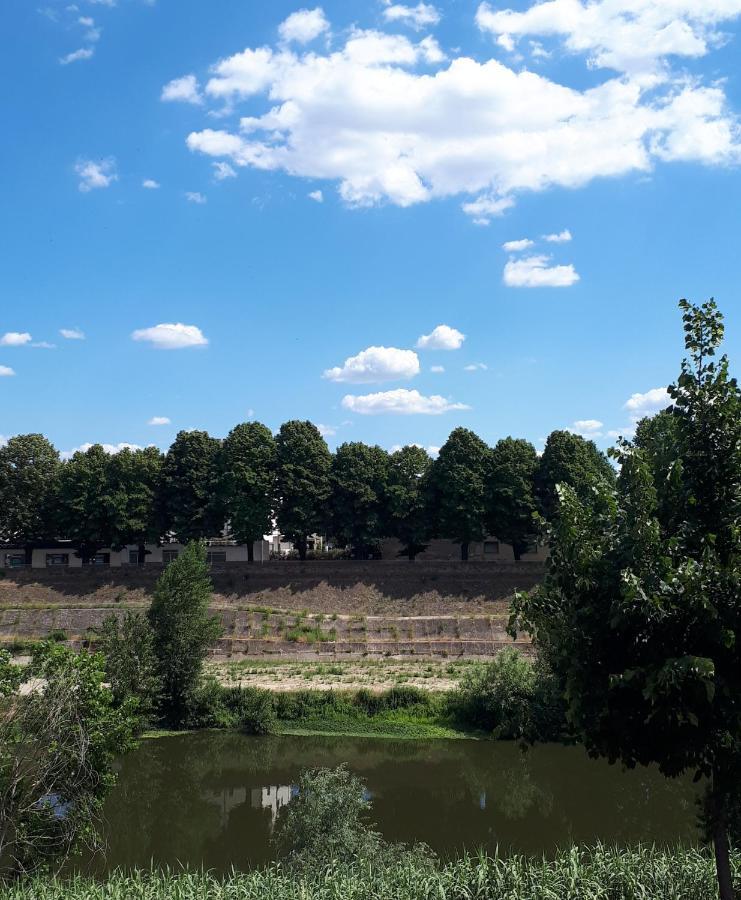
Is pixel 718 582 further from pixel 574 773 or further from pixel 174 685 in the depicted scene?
pixel 174 685

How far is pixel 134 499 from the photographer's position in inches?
2384

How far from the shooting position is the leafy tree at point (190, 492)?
6081 centimetres

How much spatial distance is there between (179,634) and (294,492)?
85.1 ft

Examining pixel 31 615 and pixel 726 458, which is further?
pixel 31 615

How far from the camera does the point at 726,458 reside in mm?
9172

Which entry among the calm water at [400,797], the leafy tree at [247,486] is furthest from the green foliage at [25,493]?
the calm water at [400,797]

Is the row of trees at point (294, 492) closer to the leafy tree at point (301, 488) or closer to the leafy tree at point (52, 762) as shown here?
the leafy tree at point (301, 488)

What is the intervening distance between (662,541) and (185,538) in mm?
55605

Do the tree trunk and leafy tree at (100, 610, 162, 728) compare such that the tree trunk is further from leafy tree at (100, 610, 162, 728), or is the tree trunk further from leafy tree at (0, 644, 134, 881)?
leafy tree at (100, 610, 162, 728)

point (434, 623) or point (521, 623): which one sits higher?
point (521, 623)

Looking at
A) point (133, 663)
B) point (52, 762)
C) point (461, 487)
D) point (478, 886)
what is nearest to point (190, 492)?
point (461, 487)

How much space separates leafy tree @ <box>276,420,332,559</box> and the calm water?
1073 inches

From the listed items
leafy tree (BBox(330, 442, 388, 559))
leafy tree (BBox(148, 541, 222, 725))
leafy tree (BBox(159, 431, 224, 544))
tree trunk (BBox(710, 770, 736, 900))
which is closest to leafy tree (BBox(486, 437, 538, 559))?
leafy tree (BBox(330, 442, 388, 559))

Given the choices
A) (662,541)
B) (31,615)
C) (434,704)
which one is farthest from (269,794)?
(31,615)
